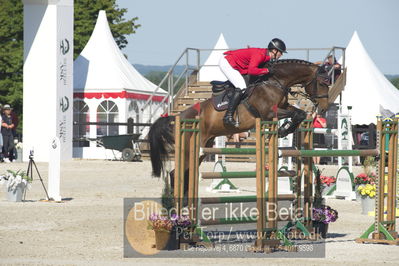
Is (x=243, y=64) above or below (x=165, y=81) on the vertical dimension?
below

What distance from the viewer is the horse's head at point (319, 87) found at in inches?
420

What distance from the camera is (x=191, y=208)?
317 inches

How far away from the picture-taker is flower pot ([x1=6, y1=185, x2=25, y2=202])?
12.5m

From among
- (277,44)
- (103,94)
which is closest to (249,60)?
(277,44)

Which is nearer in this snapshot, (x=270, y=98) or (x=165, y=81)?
(x=270, y=98)

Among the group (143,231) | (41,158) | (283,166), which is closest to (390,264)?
(143,231)

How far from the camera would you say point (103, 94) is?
2641 centimetres

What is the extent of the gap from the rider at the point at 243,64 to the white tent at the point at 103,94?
1561 cm

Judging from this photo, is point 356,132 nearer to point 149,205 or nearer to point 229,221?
point 149,205

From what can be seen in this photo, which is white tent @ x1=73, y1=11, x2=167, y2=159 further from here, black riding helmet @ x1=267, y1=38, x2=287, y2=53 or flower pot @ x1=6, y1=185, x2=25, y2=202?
black riding helmet @ x1=267, y1=38, x2=287, y2=53

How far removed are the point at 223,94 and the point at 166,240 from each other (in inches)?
123

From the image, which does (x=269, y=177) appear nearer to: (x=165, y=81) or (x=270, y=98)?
(x=270, y=98)

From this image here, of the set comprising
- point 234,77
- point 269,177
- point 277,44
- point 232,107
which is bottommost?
point 269,177

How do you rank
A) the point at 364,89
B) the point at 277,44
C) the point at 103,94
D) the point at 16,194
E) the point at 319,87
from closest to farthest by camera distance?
the point at 277,44 < the point at 319,87 < the point at 16,194 < the point at 364,89 < the point at 103,94
